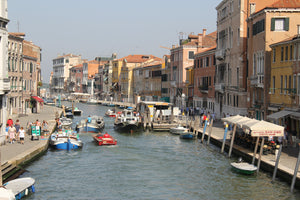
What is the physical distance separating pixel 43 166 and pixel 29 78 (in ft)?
91.9

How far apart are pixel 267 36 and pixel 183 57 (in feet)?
104

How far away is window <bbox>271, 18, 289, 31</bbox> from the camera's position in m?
31.2

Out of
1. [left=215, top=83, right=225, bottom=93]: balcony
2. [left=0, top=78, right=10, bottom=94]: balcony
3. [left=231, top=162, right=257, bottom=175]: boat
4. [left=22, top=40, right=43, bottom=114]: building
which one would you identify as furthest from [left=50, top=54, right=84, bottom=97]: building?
[left=231, top=162, right=257, bottom=175]: boat

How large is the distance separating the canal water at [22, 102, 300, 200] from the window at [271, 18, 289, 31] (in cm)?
835

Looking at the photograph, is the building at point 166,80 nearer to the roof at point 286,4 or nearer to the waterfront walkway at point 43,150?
the roof at point 286,4

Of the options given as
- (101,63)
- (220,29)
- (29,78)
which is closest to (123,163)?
(220,29)

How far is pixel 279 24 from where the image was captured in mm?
31516

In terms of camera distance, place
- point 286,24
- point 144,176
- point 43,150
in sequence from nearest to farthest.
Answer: point 144,176, point 43,150, point 286,24

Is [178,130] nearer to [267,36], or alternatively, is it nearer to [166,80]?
[267,36]

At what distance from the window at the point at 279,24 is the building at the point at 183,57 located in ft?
96.5

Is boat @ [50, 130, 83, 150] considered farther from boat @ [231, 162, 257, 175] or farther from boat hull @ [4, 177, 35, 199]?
boat hull @ [4, 177, 35, 199]

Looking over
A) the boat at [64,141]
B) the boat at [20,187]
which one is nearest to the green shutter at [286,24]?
the boat at [64,141]

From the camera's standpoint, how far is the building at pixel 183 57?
61.5 meters

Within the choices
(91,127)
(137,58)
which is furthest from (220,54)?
(137,58)
